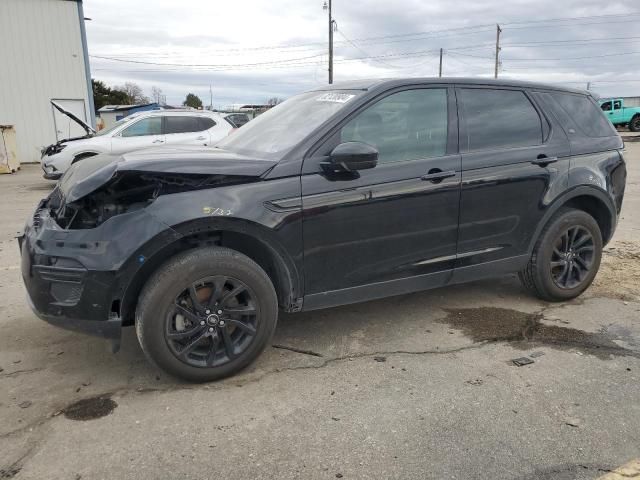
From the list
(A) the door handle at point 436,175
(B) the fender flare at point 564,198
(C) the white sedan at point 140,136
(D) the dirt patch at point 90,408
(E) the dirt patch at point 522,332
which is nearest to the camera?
(D) the dirt patch at point 90,408

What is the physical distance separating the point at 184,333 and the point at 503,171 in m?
2.49

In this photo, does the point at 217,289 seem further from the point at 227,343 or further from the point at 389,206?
the point at 389,206

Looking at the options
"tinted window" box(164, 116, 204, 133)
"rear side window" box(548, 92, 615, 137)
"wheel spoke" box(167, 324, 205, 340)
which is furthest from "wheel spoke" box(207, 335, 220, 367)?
"tinted window" box(164, 116, 204, 133)

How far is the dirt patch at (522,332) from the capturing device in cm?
364

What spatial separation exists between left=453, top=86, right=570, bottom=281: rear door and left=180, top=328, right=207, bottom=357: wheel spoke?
1.88 metres

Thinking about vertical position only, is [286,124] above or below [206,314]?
above

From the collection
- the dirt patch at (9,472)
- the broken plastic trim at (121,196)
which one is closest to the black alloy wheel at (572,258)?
the broken plastic trim at (121,196)

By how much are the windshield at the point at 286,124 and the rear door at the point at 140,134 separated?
7.75 meters

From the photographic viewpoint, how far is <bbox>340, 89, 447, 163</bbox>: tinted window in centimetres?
344

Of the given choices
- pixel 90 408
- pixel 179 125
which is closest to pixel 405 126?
pixel 90 408

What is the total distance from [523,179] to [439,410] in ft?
6.38

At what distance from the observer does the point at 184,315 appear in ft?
9.73

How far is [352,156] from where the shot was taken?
3.11 meters

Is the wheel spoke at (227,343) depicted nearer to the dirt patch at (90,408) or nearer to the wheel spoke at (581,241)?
the dirt patch at (90,408)
